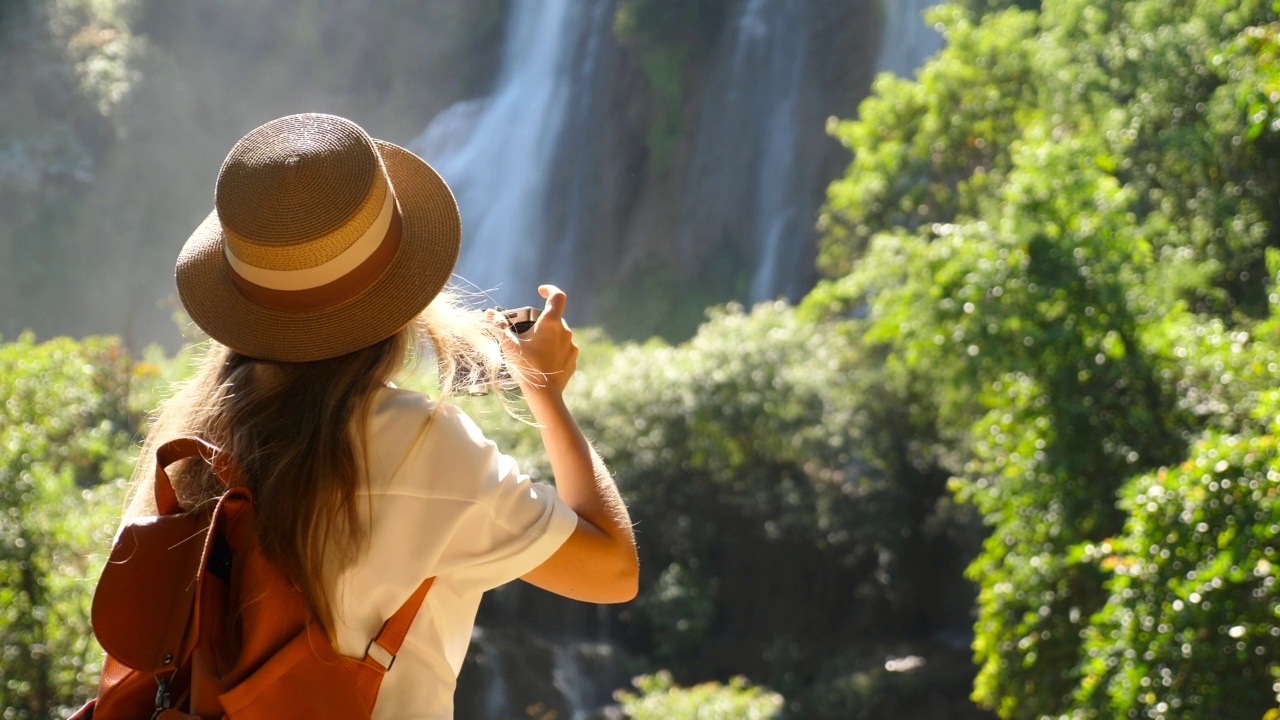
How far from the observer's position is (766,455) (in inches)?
576

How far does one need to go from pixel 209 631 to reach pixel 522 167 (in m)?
24.5

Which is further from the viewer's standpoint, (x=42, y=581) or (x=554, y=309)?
(x=42, y=581)

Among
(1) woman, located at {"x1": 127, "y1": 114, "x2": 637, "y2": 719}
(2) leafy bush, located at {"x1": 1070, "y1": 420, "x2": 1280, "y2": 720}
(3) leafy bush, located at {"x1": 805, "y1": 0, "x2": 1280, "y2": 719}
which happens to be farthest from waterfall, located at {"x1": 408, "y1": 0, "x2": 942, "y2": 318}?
(1) woman, located at {"x1": 127, "y1": 114, "x2": 637, "y2": 719}

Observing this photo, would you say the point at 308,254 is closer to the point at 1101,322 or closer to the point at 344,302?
the point at 344,302

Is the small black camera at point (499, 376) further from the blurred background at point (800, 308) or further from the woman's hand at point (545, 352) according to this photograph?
the blurred background at point (800, 308)

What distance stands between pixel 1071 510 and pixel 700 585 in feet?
25.8

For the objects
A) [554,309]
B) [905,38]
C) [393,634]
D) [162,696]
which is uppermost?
[905,38]

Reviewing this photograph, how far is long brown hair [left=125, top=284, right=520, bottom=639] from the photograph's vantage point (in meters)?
1.26

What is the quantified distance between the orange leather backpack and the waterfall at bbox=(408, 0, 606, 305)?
2326 centimetres

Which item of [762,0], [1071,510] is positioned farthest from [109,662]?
[762,0]

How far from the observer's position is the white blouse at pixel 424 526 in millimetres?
1290

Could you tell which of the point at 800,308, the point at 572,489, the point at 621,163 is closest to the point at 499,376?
the point at 572,489

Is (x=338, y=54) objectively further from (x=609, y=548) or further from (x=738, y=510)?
(x=609, y=548)

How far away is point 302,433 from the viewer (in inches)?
50.7
